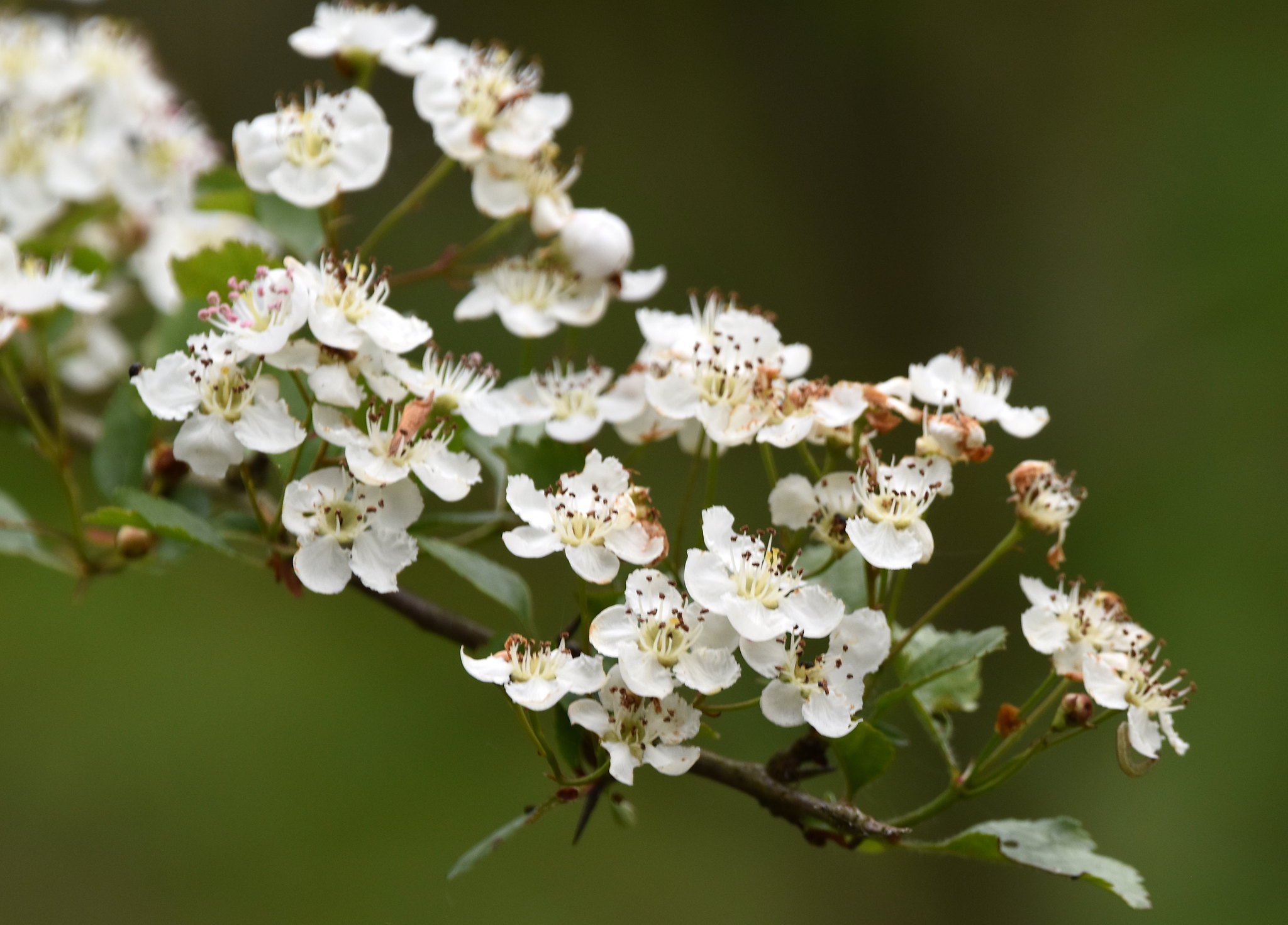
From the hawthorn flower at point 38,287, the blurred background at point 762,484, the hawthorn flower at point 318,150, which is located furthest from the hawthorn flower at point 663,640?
the blurred background at point 762,484

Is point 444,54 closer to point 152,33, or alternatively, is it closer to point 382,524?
point 382,524

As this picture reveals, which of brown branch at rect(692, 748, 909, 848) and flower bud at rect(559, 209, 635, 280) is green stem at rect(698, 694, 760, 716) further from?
flower bud at rect(559, 209, 635, 280)

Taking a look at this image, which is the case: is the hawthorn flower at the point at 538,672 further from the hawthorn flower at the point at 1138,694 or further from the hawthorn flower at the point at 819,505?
the hawthorn flower at the point at 1138,694

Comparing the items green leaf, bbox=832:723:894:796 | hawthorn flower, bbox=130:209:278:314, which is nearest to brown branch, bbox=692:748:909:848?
green leaf, bbox=832:723:894:796

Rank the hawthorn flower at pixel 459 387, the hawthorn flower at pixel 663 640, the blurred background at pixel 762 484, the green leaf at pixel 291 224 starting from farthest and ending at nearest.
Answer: the blurred background at pixel 762 484, the green leaf at pixel 291 224, the hawthorn flower at pixel 459 387, the hawthorn flower at pixel 663 640

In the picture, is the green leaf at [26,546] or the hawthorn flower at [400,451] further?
the green leaf at [26,546]

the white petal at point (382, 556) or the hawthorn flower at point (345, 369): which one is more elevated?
the hawthorn flower at point (345, 369)

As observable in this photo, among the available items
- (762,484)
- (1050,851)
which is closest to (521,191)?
(1050,851)
